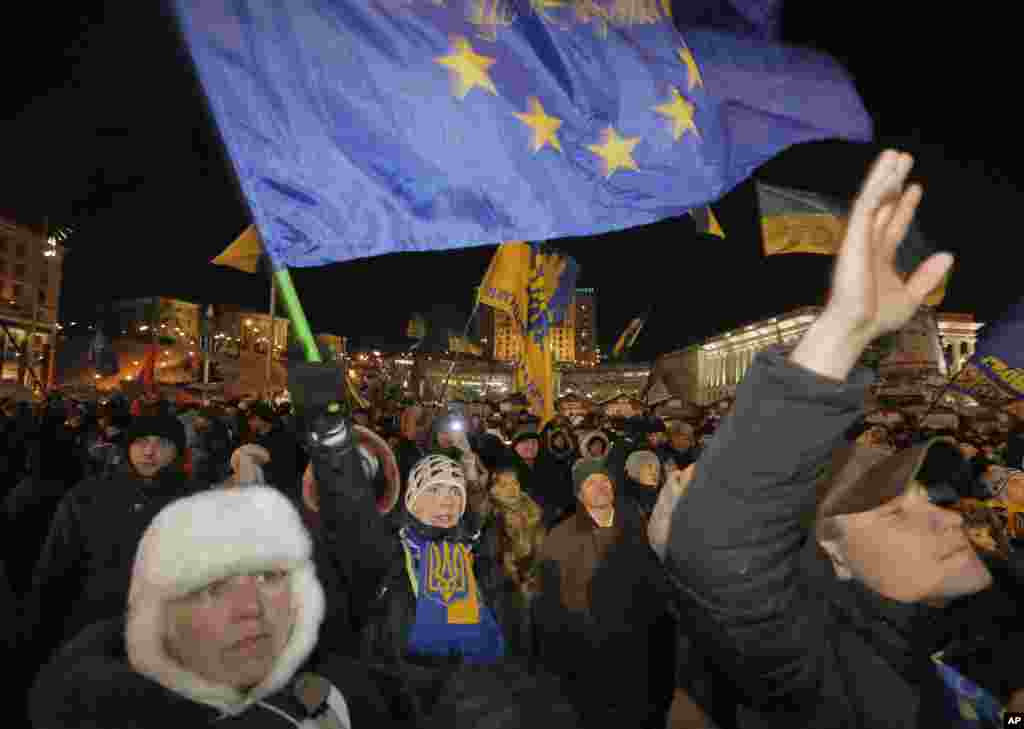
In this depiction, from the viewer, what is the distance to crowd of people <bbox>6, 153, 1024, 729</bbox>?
107cm

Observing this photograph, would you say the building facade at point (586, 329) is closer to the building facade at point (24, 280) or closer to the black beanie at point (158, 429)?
the building facade at point (24, 280)

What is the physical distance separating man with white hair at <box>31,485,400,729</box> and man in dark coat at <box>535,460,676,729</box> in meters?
1.89

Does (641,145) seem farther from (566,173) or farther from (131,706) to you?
(131,706)

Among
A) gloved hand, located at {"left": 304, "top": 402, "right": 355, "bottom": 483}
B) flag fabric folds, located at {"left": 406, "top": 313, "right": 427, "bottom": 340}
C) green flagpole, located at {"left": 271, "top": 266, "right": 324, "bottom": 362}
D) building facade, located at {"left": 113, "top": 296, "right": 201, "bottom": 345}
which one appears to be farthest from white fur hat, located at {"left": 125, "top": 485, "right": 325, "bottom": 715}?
building facade, located at {"left": 113, "top": 296, "right": 201, "bottom": 345}

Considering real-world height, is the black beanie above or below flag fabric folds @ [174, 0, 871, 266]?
below

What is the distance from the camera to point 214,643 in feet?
5.31

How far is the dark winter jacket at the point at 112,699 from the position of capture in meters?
1.41

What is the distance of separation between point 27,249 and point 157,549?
3210 inches

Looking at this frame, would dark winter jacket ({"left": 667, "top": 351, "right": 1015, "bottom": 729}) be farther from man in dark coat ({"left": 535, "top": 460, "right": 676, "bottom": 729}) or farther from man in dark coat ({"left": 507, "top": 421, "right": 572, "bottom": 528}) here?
man in dark coat ({"left": 507, "top": 421, "right": 572, "bottom": 528})

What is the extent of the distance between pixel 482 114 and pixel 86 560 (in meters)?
3.32

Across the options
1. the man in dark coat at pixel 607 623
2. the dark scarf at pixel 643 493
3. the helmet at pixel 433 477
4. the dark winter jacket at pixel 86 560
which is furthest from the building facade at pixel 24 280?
the man in dark coat at pixel 607 623

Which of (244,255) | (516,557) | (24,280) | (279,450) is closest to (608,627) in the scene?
(516,557)

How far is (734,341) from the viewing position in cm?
7925

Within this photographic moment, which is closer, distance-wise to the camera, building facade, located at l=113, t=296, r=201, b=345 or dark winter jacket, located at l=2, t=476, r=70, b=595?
dark winter jacket, located at l=2, t=476, r=70, b=595
